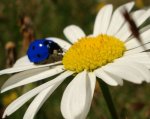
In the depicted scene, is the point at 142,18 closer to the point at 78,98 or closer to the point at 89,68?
the point at 89,68

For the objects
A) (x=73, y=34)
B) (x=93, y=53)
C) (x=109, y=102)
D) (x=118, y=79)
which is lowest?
(x=109, y=102)

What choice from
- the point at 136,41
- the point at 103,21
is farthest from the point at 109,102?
the point at 103,21

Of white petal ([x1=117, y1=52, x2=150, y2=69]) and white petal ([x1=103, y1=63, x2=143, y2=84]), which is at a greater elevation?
white petal ([x1=117, y1=52, x2=150, y2=69])

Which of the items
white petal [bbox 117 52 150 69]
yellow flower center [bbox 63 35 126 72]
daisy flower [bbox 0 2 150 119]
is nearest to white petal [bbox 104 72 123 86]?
daisy flower [bbox 0 2 150 119]

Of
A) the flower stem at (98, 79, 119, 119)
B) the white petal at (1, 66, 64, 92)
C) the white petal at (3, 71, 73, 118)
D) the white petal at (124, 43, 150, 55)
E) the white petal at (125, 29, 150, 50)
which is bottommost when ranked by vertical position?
the flower stem at (98, 79, 119, 119)

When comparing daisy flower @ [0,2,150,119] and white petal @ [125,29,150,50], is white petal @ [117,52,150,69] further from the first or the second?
white petal @ [125,29,150,50]

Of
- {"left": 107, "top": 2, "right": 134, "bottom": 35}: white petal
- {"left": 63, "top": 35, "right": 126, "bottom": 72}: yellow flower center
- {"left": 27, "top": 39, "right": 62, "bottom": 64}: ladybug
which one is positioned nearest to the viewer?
{"left": 63, "top": 35, "right": 126, "bottom": 72}: yellow flower center
